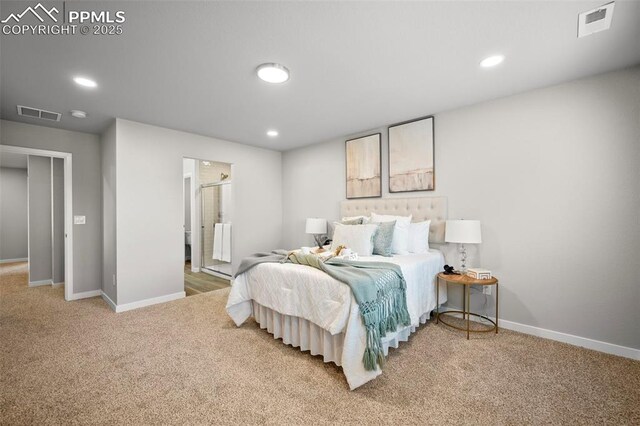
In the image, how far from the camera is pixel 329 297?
2.13m

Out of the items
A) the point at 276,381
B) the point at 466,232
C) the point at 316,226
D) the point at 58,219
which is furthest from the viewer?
the point at 58,219

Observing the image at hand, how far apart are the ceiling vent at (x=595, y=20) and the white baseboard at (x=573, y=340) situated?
254 centimetres

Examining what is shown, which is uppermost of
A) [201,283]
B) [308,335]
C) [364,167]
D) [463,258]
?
[364,167]

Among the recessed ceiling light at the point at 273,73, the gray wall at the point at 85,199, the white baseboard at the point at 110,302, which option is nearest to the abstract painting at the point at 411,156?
the recessed ceiling light at the point at 273,73

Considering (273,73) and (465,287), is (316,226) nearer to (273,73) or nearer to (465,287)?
(465,287)

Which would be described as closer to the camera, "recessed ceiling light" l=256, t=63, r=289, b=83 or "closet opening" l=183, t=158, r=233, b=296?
"recessed ceiling light" l=256, t=63, r=289, b=83

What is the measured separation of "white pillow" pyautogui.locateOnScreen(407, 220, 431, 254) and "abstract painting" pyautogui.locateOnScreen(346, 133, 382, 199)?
83 cm

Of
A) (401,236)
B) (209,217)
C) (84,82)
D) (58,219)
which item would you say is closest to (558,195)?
(401,236)

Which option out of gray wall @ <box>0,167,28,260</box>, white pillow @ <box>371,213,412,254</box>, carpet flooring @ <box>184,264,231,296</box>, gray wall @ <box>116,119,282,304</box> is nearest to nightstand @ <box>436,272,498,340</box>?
white pillow @ <box>371,213,412,254</box>

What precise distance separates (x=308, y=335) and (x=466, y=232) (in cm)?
189

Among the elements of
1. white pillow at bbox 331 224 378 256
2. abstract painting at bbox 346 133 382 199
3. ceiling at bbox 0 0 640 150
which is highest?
ceiling at bbox 0 0 640 150

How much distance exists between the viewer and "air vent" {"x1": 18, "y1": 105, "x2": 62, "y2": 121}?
3135mm

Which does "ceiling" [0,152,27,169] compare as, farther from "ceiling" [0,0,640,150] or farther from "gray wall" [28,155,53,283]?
"ceiling" [0,0,640,150]

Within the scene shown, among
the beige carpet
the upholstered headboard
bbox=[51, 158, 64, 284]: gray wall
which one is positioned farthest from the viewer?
bbox=[51, 158, 64, 284]: gray wall
